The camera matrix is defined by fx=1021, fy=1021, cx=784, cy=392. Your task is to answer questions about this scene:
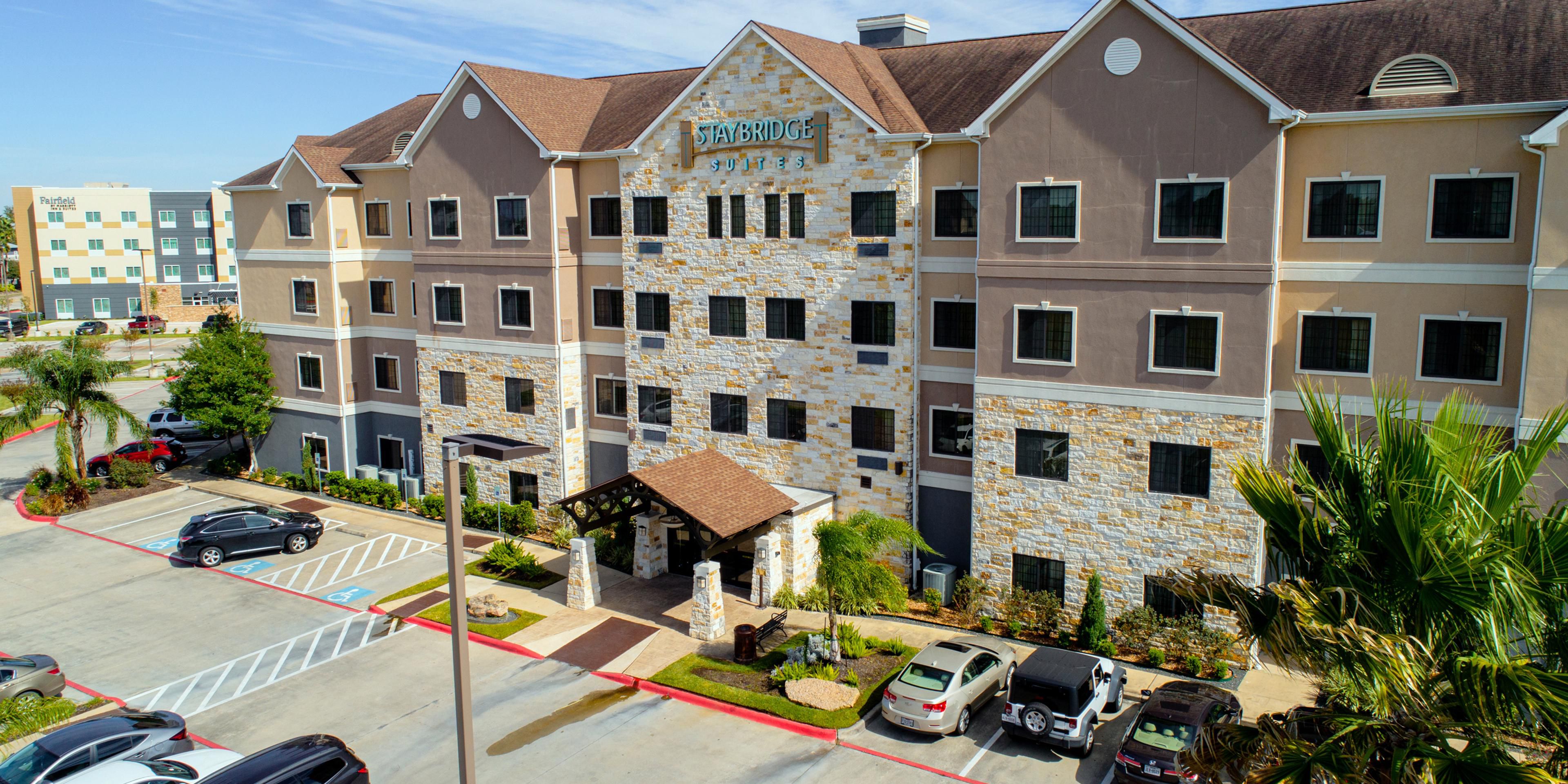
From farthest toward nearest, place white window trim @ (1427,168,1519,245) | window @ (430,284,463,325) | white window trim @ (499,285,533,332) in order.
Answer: window @ (430,284,463,325) < white window trim @ (499,285,533,332) < white window trim @ (1427,168,1519,245)

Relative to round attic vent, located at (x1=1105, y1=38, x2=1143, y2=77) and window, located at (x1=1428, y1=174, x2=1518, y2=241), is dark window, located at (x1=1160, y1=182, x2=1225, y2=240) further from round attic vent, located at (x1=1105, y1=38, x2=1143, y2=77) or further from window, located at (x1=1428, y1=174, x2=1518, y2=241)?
window, located at (x1=1428, y1=174, x2=1518, y2=241)

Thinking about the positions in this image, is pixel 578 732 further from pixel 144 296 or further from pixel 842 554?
pixel 144 296

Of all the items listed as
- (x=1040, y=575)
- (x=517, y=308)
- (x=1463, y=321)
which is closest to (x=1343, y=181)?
(x=1463, y=321)

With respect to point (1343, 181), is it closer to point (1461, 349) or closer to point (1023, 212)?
point (1461, 349)

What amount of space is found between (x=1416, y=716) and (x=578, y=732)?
17150 millimetres

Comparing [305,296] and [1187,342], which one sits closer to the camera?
[1187,342]

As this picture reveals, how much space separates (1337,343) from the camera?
24453 mm

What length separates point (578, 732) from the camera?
878 inches

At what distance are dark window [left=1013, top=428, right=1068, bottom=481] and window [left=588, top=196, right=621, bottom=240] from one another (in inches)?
622

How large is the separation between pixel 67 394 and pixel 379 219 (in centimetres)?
1376

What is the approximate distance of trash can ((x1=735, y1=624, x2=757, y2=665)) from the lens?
25.4 m

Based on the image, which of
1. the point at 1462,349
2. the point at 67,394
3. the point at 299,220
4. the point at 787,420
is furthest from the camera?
the point at 299,220

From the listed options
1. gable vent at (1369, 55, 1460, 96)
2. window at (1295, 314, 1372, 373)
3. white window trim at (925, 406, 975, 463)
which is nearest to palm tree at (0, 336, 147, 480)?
white window trim at (925, 406, 975, 463)

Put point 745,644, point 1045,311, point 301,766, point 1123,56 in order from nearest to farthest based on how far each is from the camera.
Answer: point 301,766 → point 1123,56 → point 745,644 → point 1045,311
